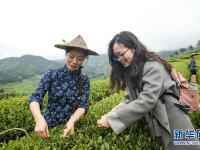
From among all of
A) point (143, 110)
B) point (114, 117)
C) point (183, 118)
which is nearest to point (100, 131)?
point (114, 117)

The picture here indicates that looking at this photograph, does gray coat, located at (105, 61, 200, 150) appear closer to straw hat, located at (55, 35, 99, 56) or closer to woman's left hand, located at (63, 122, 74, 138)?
woman's left hand, located at (63, 122, 74, 138)

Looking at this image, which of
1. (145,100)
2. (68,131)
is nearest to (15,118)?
(68,131)

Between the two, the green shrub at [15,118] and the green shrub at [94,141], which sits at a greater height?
the green shrub at [94,141]

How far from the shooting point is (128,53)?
385cm

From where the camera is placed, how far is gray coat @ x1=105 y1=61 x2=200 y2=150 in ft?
12.0

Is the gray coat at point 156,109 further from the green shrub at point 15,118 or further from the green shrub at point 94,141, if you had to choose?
the green shrub at point 15,118

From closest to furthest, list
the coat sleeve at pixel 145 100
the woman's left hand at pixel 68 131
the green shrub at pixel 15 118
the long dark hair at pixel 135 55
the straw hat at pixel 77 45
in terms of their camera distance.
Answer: the coat sleeve at pixel 145 100
the long dark hair at pixel 135 55
the woman's left hand at pixel 68 131
the straw hat at pixel 77 45
the green shrub at pixel 15 118

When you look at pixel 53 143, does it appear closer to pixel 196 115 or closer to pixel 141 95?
pixel 141 95

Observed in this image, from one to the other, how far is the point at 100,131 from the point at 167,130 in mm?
966

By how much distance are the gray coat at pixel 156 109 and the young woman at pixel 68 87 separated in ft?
3.36

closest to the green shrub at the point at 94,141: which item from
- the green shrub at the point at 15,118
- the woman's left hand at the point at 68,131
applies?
the woman's left hand at the point at 68,131

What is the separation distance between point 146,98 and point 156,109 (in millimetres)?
222

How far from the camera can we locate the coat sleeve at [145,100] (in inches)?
144

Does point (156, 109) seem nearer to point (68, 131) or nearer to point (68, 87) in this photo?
point (68, 131)
